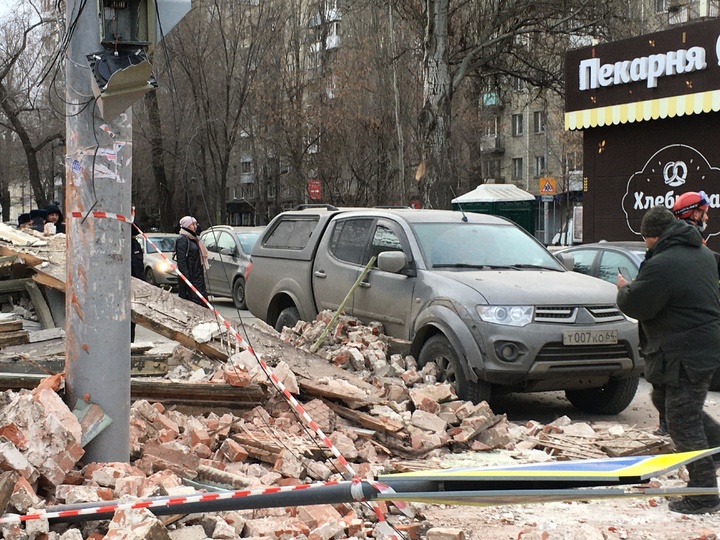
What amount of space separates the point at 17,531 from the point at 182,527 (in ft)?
2.27

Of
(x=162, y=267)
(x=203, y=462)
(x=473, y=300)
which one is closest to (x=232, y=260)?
(x=162, y=267)

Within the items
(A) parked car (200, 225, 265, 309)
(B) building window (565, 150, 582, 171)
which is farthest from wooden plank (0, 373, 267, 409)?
(B) building window (565, 150, 582, 171)

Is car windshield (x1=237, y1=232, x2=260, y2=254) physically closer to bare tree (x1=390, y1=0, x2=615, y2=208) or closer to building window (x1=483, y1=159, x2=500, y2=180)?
bare tree (x1=390, y1=0, x2=615, y2=208)

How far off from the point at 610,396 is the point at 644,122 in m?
10.6

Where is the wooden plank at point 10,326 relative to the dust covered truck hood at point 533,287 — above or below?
below

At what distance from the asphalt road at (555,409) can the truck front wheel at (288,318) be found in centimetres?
134

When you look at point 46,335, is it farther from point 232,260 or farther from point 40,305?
point 232,260

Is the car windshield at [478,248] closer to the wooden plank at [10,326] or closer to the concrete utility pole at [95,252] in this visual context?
the wooden plank at [10,326]

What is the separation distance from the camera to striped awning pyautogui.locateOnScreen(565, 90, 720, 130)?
51.3ft

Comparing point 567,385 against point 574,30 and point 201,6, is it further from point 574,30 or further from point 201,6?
point 201,6

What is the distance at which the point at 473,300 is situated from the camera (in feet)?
24.6

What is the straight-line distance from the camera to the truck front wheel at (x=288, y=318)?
10.0 m

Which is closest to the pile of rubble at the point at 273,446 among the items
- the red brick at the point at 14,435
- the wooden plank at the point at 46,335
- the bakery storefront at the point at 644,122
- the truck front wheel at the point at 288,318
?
the red brick at the point at 14,435

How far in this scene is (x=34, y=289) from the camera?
29.2ft
